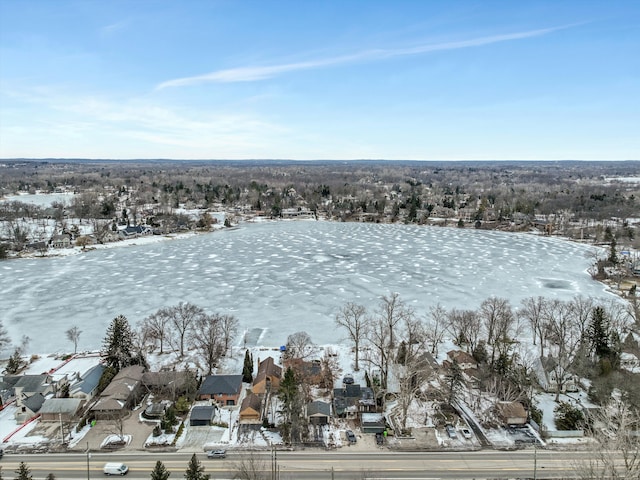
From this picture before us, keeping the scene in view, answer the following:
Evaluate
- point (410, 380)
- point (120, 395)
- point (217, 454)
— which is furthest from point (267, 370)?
point (410, 380)

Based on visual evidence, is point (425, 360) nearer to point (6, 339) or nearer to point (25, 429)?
point (25, 429)

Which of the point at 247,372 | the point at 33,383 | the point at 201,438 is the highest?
the point at 33,383

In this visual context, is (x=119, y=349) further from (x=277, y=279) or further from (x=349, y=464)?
(x=277, y=279)

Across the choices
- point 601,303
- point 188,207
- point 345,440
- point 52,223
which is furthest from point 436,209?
point 345,440

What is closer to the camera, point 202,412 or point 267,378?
point 202,412

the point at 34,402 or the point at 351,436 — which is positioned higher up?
the point at 34,402

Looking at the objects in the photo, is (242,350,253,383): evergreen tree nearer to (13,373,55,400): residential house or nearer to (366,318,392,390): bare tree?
(366,318,392,390): bare tree

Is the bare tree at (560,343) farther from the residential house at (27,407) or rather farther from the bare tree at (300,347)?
the residential house at (27,407)
